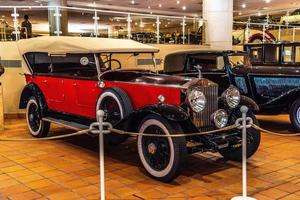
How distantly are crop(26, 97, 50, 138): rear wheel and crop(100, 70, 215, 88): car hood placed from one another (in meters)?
1.74

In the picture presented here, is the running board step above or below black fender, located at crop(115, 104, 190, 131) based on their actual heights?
below

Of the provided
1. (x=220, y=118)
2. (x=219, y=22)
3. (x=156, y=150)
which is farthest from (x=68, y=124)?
(x=219, y=22)

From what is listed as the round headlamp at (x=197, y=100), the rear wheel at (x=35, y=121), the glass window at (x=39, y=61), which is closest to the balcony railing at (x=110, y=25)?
the glass window at (x=39, y=61)

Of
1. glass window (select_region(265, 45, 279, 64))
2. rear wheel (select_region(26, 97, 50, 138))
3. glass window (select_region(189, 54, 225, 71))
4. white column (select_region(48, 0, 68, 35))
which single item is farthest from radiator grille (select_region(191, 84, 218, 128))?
white column (select_region(48, 0, 68, 35))

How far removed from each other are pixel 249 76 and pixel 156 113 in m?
3.61

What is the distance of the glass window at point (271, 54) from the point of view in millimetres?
8461

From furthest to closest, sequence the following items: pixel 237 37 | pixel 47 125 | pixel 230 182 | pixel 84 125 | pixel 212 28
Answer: pixel 237 37, pixel 212 28, pixel 47 125, pixel 84 125, pixel 230 182

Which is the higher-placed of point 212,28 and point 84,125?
point 212,28

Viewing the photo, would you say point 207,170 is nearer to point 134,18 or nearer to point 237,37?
point 134,18

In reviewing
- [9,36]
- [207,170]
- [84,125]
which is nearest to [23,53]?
[84,125]

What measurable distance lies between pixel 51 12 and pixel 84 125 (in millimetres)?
4720

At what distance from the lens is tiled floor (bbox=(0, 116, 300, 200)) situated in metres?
3.85

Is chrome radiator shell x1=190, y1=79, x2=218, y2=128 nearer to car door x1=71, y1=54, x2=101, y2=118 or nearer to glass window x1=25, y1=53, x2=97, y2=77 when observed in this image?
car door x1=71, y1=54, x2=101, y2=118

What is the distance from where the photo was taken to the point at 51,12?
30.3 feet
